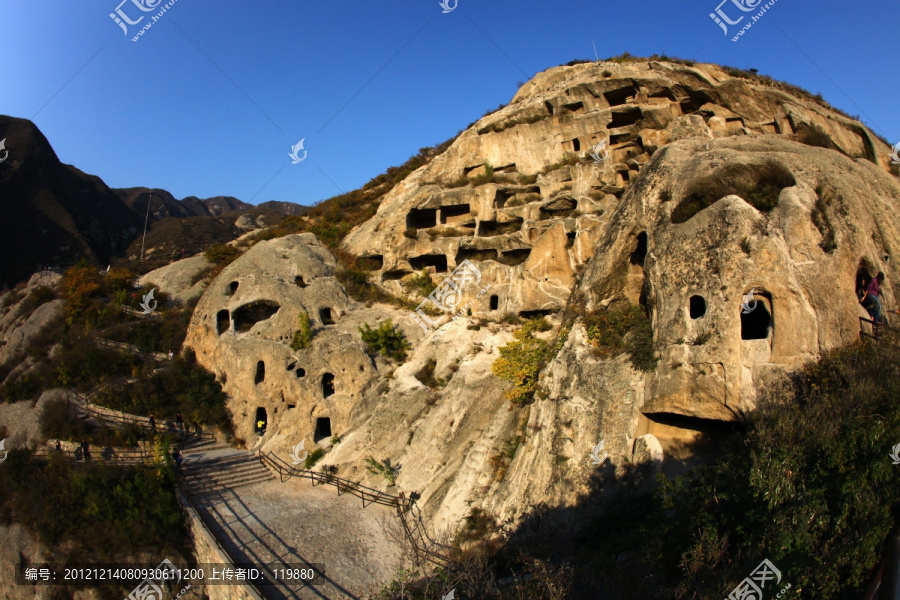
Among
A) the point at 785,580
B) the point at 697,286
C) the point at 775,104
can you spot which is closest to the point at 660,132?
the point at 775,104

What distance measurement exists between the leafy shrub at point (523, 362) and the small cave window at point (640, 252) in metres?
3.87

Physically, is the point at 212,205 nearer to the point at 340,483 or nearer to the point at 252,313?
the point at 252,313

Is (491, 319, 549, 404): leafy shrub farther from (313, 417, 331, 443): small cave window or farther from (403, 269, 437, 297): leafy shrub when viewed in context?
→ (313, 417, 331, 443): small cave window

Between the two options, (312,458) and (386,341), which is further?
(386,341)

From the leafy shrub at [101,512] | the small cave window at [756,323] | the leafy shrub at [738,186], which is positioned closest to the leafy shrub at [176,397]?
the leafy shrub at [101,512]

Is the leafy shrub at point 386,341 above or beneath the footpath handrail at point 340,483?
above

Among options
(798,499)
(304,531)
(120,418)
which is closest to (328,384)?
(304,531)

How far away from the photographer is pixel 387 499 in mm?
15766

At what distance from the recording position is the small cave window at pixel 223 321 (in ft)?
70.2

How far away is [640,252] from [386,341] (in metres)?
10.6

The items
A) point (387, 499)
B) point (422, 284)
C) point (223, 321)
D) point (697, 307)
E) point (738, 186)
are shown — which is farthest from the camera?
point (422, 284)

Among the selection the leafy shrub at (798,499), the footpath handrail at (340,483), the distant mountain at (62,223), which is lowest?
the footpath handrail at (340,483)

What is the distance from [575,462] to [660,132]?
1561cm

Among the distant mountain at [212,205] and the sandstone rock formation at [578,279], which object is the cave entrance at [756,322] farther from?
the distant mountain at [212,205]
